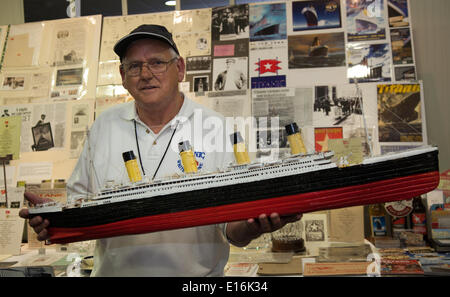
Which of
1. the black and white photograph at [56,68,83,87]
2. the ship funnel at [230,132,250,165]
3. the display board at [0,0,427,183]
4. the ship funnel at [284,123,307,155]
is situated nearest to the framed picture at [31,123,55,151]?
the display board at [0,0,427,183]

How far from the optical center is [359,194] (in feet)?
5.11

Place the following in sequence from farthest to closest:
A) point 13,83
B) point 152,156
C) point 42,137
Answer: point 13,83
point 42,137
point 152,156

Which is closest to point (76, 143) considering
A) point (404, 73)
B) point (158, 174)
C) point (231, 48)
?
point (231, 48)

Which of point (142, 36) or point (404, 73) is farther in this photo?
point (404, 73)

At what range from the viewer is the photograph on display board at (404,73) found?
3.00 metres

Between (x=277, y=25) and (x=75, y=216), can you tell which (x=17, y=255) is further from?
(x=277, y=25)

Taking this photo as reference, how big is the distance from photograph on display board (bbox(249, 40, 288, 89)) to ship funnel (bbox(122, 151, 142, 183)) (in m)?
1.68

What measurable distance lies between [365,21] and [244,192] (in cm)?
212

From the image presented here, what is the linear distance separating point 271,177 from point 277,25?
1.91 metres

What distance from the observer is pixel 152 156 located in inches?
71.5

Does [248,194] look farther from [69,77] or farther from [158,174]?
[69,77]

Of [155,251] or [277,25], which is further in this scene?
[277,25]
